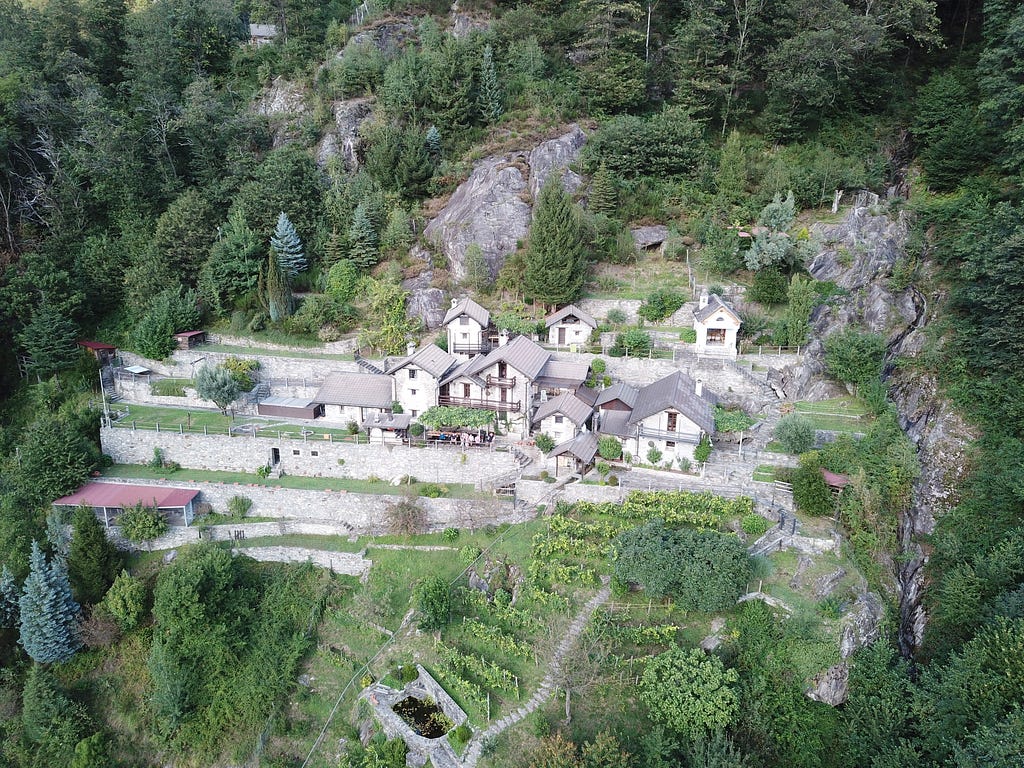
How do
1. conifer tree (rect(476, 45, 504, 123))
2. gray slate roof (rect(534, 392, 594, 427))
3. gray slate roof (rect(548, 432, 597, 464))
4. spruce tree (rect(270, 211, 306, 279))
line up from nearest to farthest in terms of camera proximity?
1. gray slate roof (rect(548, 432, 597, 464))
2. gray slate roof (rect(534, 392, 594, 427))
3. spruce tree (rect(270, 211, 306, 279))
4. conifer tree (rect(476, 45, 504, 123))

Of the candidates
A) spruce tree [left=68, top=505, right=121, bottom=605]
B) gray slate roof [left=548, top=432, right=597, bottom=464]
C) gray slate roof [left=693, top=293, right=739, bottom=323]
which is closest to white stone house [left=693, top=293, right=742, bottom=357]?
gray slate roof [left=693, top=293, right=739, bottom=323]

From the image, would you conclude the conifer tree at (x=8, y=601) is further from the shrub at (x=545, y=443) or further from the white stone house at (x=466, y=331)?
the shrub at (x=545, y=443)

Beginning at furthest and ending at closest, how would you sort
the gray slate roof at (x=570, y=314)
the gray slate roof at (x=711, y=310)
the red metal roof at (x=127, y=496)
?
the gray slate roof at (x=570, y=314) < the gray slate roof at (x=711, y=310) < the red metal roof at (x=127, y=496)

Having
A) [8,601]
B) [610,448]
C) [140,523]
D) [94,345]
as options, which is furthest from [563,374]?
[94,345]

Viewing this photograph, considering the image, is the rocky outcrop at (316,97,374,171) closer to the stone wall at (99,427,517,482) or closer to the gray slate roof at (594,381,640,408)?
the stone wall at (99,427,517,482)

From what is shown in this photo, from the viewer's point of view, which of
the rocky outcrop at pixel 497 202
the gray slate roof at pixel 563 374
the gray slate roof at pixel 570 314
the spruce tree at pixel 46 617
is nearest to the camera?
the spruce tree at pixel 46 617

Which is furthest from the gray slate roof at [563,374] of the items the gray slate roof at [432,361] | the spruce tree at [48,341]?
the spruce tree at [48,341]

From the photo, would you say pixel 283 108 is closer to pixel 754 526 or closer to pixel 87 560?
pixel 87 560
